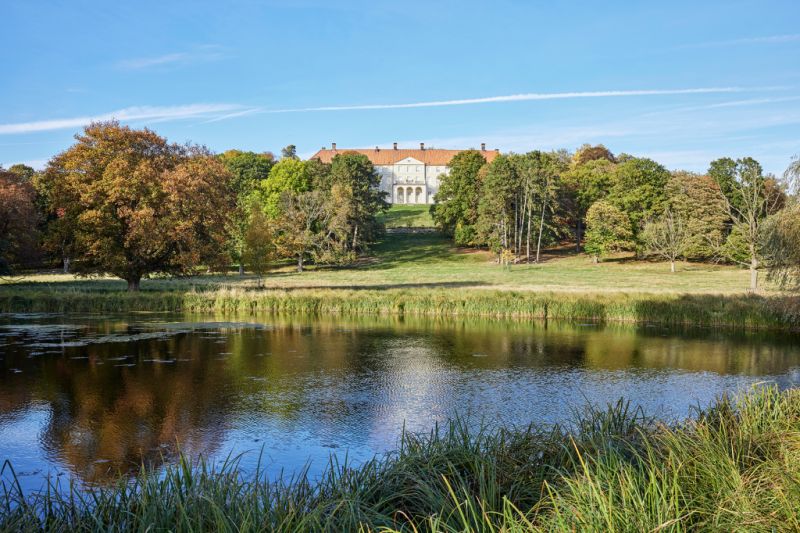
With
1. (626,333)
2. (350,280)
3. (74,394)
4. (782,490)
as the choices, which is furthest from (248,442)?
(350,280)

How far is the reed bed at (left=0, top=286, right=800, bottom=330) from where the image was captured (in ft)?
96.0

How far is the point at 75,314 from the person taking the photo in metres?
31.4

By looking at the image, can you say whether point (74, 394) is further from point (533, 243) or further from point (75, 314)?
point (533, 243)

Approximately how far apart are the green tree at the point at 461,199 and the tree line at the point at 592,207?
0.11 m

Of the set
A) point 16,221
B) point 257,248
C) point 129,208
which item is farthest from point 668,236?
point 16,221

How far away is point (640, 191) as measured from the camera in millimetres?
66000

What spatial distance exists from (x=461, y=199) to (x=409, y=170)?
55.3m

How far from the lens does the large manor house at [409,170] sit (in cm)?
12756

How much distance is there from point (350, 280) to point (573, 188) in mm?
32999

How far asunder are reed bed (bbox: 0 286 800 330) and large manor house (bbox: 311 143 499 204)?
93.4 metres

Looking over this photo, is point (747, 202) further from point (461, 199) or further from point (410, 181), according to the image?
point (410, 181)

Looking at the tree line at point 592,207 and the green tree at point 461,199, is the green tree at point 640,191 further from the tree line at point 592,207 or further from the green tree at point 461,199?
the green tree at point 461,199

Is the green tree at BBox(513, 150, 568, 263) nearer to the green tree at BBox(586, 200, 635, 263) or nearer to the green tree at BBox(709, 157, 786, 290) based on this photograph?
the green tree at BBox(586, 200, 635, 263)

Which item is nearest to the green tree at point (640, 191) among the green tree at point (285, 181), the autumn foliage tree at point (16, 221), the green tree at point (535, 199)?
the green tree at point (535, 199)
